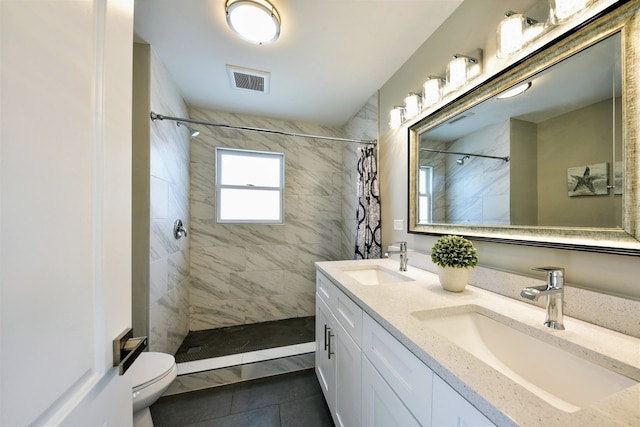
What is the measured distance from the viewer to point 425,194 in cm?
156

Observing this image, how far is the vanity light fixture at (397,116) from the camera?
68.1 inches

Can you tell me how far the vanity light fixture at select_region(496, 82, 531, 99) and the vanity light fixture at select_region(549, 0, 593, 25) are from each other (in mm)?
207

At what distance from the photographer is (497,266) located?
109 cm

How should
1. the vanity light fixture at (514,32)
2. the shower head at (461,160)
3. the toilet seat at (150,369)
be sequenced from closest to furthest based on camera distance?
the vanity light fixture at (514,32), the toilet seat at (150,369), the shower head at (461,160)

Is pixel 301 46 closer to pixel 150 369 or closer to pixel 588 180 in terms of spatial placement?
pixel 588 180

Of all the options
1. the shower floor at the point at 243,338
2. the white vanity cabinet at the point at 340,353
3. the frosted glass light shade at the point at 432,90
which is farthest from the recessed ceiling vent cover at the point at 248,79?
the shower floor at the point at 243,338

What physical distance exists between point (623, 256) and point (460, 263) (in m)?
0.46

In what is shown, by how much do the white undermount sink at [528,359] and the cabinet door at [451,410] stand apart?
0.17 metres

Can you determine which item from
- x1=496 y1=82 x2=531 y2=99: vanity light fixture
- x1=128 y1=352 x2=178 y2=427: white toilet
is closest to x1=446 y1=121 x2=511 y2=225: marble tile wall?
x1=496 y1=82 x2=531 y2=99: vanity light fixture

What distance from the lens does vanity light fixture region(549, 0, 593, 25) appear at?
79 centimetres

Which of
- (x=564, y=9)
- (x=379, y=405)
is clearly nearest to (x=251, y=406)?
(x=379, y=405)

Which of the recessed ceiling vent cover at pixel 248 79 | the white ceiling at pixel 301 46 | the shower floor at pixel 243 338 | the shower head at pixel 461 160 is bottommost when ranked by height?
the shower floor at pixel 243 338

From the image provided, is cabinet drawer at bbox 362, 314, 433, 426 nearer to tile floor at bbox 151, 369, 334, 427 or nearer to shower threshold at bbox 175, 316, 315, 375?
tile floor at bbox 151, 369, 334, 427

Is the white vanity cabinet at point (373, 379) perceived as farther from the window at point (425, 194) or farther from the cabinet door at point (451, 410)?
the window at point (425, 194)
